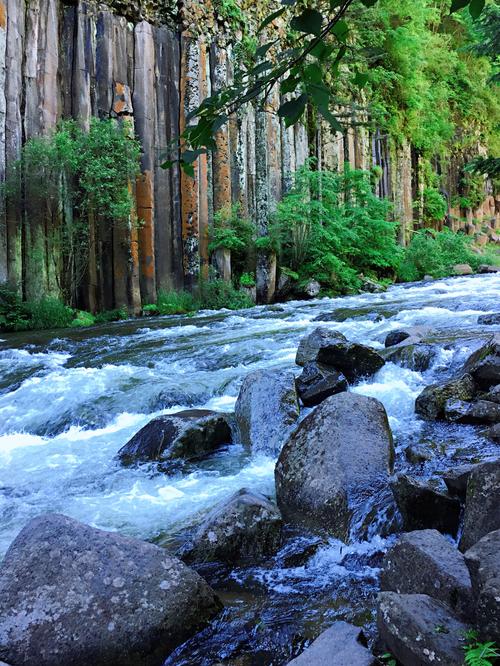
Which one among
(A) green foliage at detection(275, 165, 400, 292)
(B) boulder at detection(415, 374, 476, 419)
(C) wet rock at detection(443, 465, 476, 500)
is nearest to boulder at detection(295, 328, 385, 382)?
(B) boulder at detection(415, 374, 476, 419)

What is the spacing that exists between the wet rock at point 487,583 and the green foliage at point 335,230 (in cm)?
1468

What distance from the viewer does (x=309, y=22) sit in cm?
121

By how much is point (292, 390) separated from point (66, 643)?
363cm

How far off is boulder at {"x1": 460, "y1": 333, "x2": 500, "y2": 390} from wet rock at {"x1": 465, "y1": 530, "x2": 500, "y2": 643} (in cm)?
371

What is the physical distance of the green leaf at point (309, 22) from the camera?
120cm

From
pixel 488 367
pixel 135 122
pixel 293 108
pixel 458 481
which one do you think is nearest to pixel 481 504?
pixel 458 481

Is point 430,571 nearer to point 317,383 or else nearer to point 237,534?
point 237,534

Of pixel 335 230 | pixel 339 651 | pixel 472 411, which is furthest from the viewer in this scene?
pixel 335 230

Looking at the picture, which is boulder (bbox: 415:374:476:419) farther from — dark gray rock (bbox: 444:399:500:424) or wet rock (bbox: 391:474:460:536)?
wet rock (bbox: 391:474:460:536)

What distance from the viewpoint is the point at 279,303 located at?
15.8 m

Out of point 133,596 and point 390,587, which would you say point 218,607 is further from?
point 390,587

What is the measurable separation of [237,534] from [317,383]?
312 cm

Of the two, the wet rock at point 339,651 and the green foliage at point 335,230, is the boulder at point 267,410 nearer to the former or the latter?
the wet rock at point 339,651

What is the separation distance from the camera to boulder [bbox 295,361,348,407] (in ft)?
19.8
